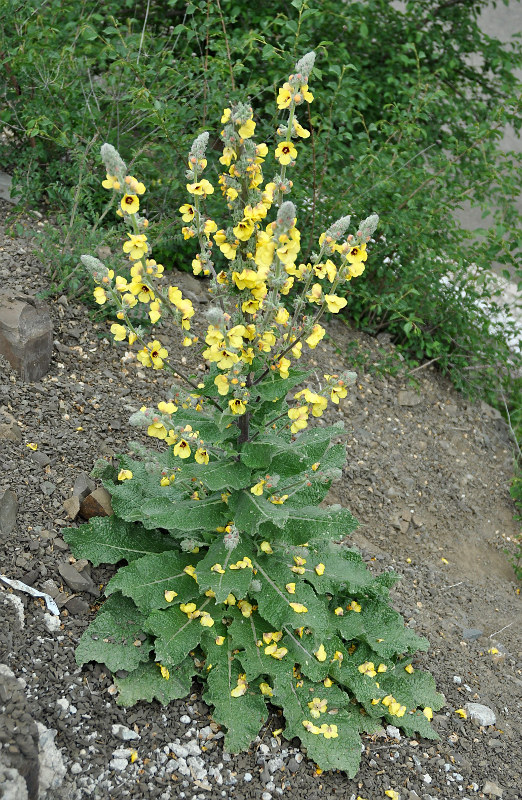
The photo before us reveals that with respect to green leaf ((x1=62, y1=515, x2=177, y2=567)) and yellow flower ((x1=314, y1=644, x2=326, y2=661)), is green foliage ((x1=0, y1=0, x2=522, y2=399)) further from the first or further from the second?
yellow flower ((x1=314, y1=644, x2=326, y2=661))

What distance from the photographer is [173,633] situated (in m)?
2.74

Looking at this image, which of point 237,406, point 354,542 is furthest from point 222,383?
point 354,542

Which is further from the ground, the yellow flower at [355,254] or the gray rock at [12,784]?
the yellow flower at [355,254]

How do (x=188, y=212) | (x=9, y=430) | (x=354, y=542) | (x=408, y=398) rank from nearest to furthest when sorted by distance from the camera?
1. (x=188, y=212)
2. (x=9, y=430)
3. (x=354, y=542)
4. (x=408, y=398)

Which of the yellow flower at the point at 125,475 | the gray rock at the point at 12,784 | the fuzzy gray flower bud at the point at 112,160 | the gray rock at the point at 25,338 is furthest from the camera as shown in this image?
the gray rock at the point at 25,338

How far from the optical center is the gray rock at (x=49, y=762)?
2289mm

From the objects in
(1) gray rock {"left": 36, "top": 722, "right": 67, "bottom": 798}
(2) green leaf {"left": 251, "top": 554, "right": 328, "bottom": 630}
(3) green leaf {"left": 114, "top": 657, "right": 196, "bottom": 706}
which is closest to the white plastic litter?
(3) green leaf {"left": 114, "top": 657, "right": 196, "bottom": 706}

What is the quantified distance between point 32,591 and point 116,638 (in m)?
0.33

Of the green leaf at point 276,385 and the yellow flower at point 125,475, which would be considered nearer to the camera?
the green leaf at point 276,385

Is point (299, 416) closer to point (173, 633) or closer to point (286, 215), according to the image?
point (286, 215)

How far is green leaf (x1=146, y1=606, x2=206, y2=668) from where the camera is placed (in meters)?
2.68

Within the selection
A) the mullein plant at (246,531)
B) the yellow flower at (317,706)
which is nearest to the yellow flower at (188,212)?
the mullein plant at (246,531)

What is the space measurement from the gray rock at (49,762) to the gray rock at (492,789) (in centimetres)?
150

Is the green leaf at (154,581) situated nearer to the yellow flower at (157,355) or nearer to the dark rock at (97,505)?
the dark rock at (97,505)
